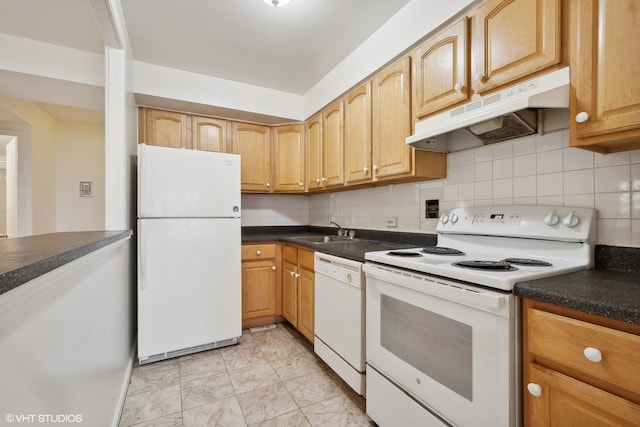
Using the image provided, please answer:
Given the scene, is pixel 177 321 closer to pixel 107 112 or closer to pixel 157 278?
pixel 157 278

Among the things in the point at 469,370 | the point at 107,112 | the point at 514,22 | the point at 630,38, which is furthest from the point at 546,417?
the point at 107,112

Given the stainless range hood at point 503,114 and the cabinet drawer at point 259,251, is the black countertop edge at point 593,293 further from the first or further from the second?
the cabinet drawer at point 259,251

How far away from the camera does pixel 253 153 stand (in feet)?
Result: 10.0

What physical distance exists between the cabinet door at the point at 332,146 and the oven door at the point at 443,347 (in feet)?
3.86

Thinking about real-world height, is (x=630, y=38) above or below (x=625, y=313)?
above

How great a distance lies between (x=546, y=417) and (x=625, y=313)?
39 cm

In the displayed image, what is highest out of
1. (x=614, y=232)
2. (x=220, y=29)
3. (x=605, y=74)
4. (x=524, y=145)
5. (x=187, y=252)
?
(x=220, y=29)

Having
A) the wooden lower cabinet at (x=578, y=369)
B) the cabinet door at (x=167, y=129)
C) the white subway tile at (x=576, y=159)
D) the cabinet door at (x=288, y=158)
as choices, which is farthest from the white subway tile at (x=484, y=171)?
the cabinet door at (x=167, y=129)

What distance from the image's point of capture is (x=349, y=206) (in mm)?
2869

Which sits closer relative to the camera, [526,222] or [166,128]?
[526,222]

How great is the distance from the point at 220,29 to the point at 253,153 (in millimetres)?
1219

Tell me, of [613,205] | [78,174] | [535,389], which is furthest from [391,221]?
[78,174]

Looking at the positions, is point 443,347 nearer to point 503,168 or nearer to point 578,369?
point 578,369

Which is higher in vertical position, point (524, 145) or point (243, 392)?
point (524, 145)
